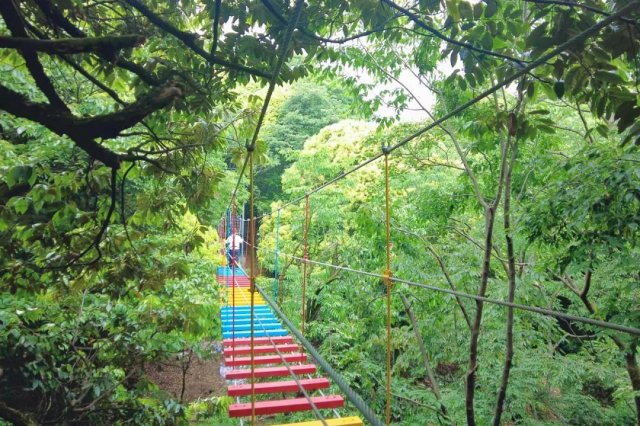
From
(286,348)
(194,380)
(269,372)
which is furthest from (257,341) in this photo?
(194,380)

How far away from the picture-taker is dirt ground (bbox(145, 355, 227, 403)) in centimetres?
593

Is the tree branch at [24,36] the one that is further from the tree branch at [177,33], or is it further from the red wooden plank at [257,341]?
the red wooden plank at [257,341]

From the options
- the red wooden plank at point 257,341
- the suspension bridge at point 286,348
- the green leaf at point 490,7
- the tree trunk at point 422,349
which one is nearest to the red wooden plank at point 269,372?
the suspension bridge at point 286,348

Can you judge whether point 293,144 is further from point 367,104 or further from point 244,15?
point 244,15

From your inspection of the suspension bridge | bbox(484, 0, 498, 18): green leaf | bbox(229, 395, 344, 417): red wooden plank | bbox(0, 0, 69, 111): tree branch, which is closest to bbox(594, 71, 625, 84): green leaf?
the suspension bridge

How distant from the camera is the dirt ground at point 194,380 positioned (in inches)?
233

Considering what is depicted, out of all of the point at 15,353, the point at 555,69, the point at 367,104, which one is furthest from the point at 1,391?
the point at 555,69

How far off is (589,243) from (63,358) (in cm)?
256

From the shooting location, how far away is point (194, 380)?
6.42m

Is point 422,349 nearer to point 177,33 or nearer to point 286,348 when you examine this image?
point 286,348

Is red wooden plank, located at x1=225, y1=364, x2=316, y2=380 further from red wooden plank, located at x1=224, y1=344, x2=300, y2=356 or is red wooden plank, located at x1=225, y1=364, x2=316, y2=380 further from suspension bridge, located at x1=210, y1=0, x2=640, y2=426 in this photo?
red wooden plank, located at x1=224, y1=344, x2=300, y2=356

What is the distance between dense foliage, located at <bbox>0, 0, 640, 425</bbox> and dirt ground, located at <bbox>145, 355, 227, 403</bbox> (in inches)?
50.2

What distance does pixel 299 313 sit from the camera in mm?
5520

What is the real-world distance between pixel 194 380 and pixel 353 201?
3858 mm
